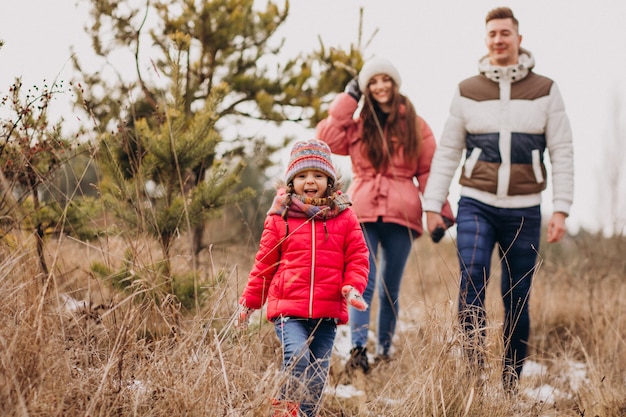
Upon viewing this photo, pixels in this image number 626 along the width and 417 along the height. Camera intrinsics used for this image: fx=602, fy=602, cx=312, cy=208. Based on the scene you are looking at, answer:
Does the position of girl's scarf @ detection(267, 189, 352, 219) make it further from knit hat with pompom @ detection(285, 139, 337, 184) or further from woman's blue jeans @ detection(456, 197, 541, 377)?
woman's blue jeans @ detection(456, 197, 541, 377)

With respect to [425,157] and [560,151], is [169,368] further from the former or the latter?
[560,151]

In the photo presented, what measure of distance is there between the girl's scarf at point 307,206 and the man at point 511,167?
1104 millimetres

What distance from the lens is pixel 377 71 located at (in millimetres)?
3867

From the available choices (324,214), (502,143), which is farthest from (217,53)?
(324,214)

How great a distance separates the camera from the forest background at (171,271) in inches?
81.8

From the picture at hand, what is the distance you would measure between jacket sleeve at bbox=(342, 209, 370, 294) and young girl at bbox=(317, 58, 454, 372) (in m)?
1.16

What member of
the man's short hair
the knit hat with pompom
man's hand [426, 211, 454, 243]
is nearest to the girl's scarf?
the knit hat with pompom

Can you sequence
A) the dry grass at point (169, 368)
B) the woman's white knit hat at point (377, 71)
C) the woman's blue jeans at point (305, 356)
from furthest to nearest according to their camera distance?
1. the woman's white knit hat at point (377, 71)
2. the woman's blue jeans at point (305, 356)
3. the dry grass at point (169, 368)

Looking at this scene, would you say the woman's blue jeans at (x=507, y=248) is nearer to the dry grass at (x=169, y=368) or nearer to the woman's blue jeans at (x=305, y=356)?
the dry grass at (x=169, y=368)

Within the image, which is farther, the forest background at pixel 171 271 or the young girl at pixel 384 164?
the young girl at pixel 384 164

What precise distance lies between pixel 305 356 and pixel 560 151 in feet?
6.76

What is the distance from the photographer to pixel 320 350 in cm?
263

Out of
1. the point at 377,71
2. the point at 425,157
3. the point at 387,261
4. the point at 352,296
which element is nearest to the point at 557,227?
the point at 425,157

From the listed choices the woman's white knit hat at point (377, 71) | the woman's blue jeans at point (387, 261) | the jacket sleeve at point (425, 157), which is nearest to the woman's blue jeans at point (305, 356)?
the woman's blue jeans at point (387, 261)
